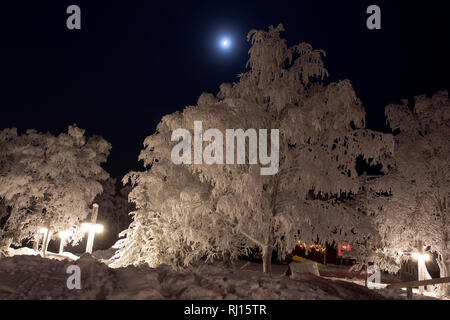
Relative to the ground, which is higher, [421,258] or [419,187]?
[419,187]

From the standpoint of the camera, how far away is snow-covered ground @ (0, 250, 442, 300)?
388 cm

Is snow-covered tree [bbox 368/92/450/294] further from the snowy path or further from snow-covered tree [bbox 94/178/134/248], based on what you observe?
snow-covered tree [bbox 94/178/134/248]

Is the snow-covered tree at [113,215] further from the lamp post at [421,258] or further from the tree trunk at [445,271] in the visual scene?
the tree trunk at [445,271]

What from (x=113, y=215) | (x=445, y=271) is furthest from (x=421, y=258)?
(x=113, y=215)

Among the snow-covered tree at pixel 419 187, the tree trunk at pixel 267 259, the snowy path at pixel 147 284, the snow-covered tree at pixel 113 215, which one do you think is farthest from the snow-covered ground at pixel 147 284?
the snow-covered tree at pixel 113 215

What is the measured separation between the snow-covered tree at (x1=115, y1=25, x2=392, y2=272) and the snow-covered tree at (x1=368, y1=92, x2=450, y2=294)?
3865 millimetres

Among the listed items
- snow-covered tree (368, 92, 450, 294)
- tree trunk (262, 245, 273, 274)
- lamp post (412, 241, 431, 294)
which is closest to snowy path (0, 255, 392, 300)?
tree trunk (262, 245, 273, 274)

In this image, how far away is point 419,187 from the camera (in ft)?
37.8

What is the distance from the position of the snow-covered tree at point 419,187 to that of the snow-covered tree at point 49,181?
1457cm

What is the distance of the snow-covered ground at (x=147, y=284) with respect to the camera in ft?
12.7

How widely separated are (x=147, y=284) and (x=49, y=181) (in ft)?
51.9

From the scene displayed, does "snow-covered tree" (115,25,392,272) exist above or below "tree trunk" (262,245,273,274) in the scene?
above

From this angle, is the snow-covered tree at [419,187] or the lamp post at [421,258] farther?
the lamp post at [421,258]

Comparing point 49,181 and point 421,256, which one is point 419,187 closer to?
point 421,256
